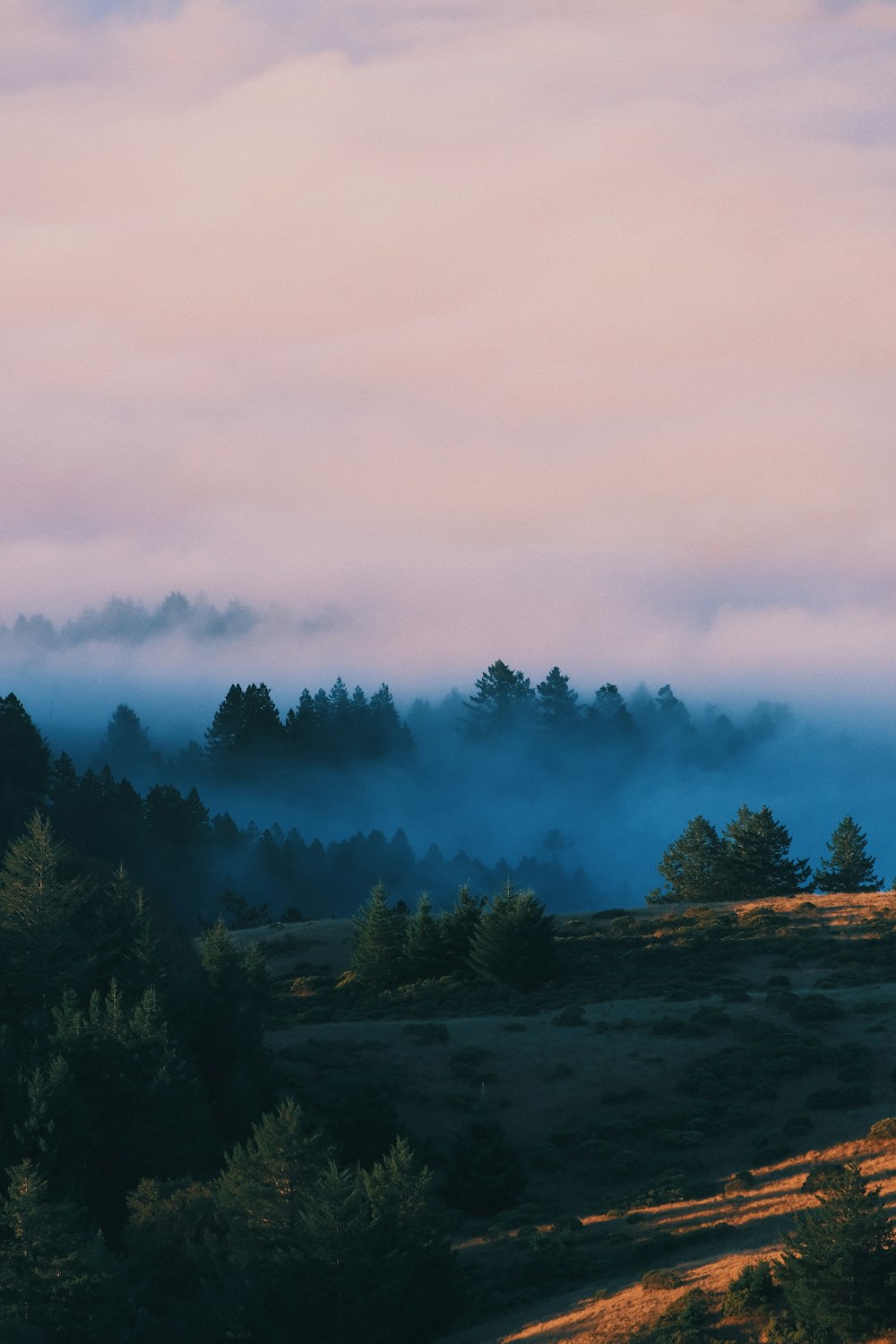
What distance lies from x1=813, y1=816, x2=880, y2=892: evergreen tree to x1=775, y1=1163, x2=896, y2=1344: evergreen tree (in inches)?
3287

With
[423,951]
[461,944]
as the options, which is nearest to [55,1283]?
[423,951]

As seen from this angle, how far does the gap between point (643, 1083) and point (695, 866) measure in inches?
2295

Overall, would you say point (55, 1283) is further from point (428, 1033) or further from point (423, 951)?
point (423, 951)

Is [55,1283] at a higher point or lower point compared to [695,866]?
lower

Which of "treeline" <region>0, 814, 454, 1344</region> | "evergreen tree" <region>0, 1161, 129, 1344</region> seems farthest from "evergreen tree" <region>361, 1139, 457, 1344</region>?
"evergreen tree" <region>0, 1161, 129, 1344</region>

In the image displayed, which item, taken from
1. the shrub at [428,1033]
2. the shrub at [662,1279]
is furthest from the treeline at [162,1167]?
the shrub at [428,1033]

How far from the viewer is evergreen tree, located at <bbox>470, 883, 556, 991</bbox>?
78875 millimetres

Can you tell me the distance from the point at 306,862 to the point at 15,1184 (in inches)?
5540

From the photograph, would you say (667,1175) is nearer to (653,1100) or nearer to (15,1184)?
(653,1100)

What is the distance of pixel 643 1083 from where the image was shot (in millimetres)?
61562

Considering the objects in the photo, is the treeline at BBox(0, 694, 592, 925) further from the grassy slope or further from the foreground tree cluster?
the grassy slope

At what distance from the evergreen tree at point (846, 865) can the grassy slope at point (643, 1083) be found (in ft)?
103

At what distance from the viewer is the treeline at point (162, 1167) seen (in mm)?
40438

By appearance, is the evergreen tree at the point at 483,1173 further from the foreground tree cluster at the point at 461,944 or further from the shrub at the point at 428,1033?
the foreground tree cluster at the point at 461,944
